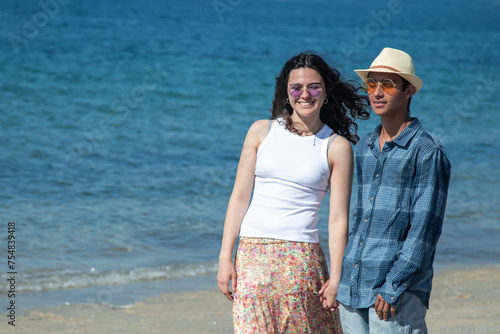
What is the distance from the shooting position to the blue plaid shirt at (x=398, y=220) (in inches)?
91.7

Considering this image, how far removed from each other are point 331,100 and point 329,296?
2.83 ft

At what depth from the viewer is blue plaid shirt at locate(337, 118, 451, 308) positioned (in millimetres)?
2328

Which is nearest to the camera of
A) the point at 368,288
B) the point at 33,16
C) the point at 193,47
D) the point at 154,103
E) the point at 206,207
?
the point at 368,288

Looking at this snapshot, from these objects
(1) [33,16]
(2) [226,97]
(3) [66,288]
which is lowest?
(3) [66,288]

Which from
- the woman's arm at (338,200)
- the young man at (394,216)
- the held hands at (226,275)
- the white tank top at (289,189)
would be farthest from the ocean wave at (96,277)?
the young man at (394,216)

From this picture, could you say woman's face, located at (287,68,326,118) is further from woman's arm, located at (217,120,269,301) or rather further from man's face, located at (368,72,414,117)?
man's face, located at (368,72,414,117)

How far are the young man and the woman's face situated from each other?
284 mm

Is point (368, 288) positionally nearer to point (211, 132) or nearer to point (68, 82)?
point (211, 132)

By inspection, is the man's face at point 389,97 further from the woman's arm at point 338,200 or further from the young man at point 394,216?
the woman's arm at point 338,200

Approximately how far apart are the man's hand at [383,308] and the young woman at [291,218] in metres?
0.28

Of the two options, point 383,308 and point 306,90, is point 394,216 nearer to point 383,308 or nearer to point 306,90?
point 383,308

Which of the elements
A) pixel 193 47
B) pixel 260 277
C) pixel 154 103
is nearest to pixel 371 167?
pixel 260 277

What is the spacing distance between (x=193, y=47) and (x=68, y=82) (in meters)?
11.5

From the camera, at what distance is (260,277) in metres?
2.67
